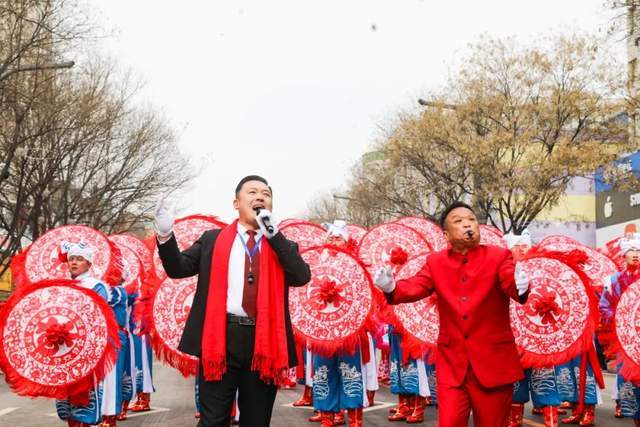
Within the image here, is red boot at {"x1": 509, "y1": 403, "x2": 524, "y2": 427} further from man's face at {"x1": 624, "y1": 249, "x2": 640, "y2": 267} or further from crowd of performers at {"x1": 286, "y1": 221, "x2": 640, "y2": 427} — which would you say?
man's face at {"x1": 624, "y1": 249, "x2": 640, "y2": 267}

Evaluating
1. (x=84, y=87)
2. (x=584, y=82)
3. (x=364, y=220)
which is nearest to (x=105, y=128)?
(x=84, y=87)

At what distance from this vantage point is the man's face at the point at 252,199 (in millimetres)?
4730

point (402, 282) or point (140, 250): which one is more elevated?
point (140, 250)

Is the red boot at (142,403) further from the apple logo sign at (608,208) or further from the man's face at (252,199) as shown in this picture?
the apple logo sign at (608,208)

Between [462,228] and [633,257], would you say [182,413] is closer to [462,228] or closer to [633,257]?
[633,257]

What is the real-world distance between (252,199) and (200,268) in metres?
0.46

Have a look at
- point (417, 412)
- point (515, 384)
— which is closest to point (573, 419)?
point (515, 384)

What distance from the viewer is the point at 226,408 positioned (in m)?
4.58

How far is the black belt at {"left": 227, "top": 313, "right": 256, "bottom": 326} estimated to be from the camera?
4.64 meters

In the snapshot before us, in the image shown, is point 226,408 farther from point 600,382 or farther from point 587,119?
point 587,119

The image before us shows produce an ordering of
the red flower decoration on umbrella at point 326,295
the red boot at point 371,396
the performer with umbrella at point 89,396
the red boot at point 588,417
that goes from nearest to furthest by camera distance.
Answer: the performer with umbrella at point 89,396 < the red flower decoration on umbrella at point 326,295 < the red boot at point 588,417 < the red boot at point 371,396

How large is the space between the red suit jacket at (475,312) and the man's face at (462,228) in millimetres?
72

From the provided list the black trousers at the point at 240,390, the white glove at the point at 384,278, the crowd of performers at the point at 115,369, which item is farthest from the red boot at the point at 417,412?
the black trousers at the point at 240,390

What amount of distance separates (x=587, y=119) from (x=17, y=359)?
22.7m
